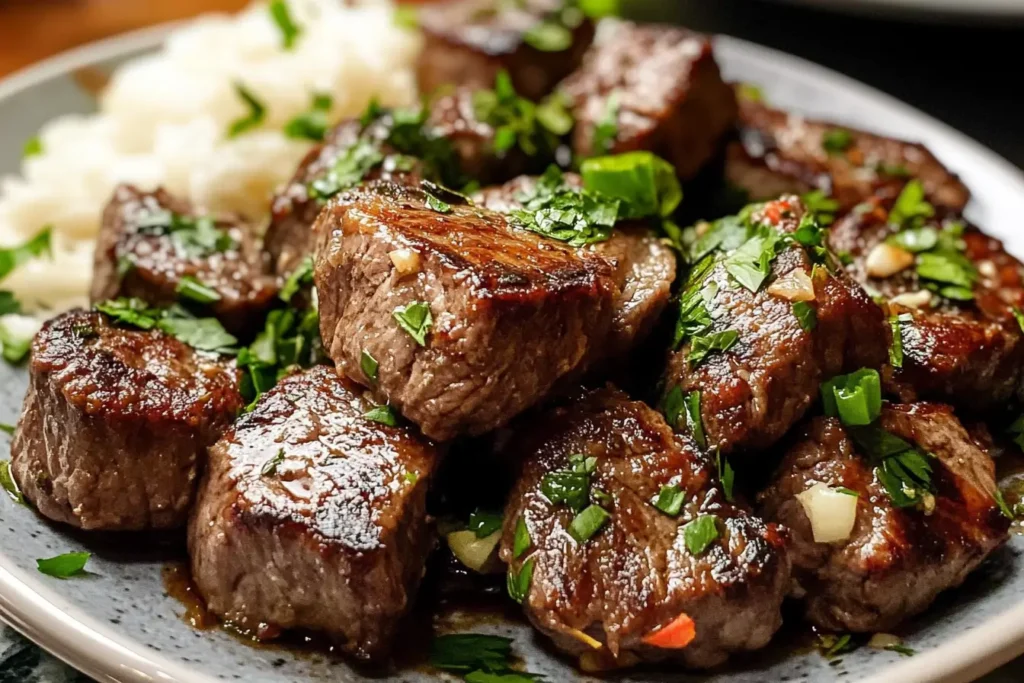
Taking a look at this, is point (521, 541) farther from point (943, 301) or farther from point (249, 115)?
point (249, 115)

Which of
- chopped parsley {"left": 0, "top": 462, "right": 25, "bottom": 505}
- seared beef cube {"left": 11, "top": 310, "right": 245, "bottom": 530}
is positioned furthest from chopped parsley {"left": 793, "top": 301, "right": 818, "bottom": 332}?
chopped parsley {"left": 0, "top": 462, "right": 25, "bottom": 505}

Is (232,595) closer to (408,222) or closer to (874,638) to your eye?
(408,222)

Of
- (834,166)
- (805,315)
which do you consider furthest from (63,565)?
(834,166)

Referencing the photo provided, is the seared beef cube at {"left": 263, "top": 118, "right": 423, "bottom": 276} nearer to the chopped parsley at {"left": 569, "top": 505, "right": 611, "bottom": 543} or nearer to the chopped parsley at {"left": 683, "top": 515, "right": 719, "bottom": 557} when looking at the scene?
the chopped parsley at {"left": 569, "top": 505, "right": 611, "bottom": 543}

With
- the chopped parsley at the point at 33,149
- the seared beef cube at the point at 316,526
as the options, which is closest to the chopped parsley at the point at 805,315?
the seared beef cube at the point at 316,526

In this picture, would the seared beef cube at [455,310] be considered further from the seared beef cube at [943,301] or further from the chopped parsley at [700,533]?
the seared beef cube at [943,301]
